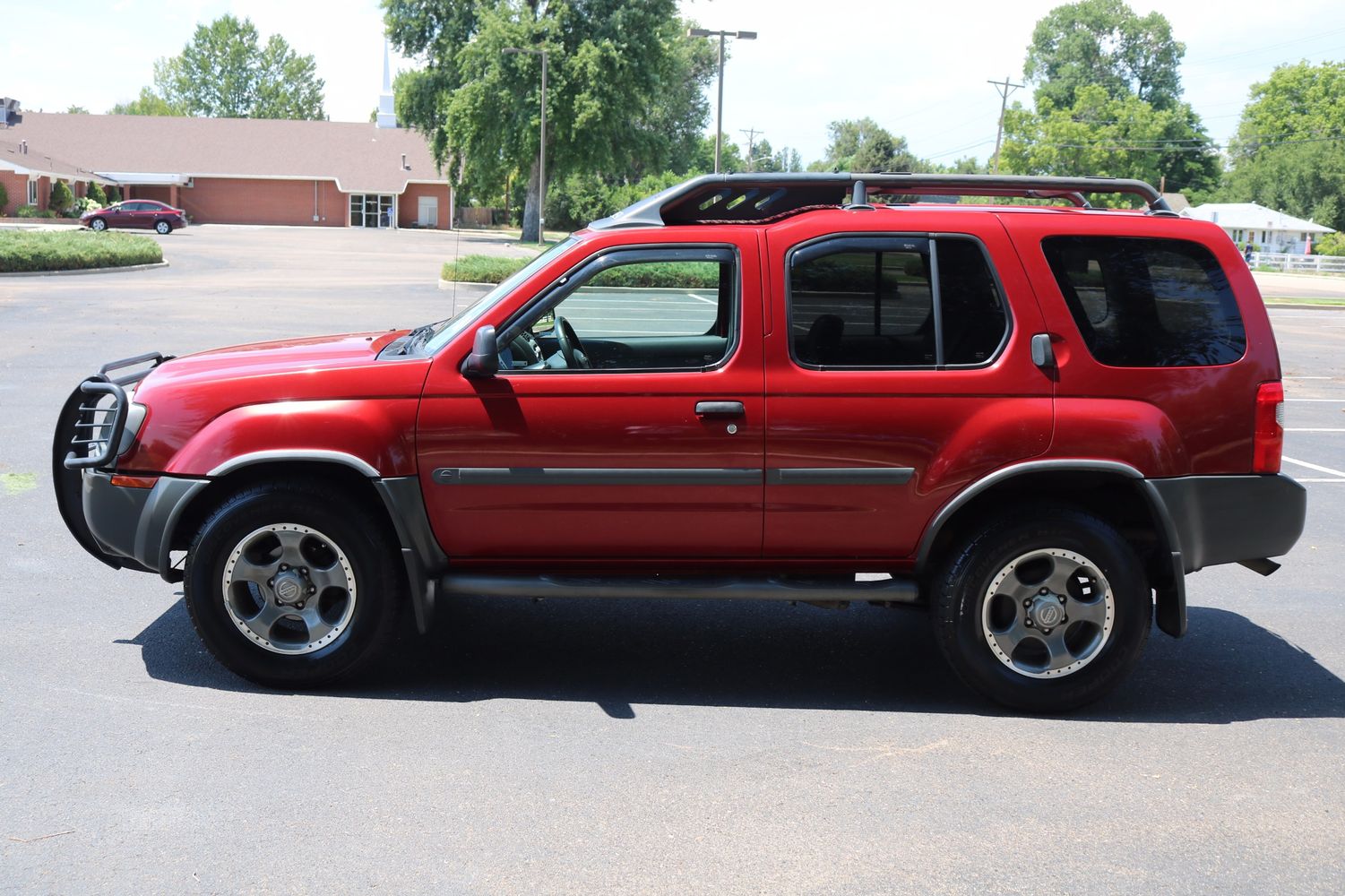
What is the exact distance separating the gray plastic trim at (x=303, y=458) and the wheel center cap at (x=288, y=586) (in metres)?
0.47

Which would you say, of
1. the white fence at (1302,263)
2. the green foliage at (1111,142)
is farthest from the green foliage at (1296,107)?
the white fence at (1302,263)

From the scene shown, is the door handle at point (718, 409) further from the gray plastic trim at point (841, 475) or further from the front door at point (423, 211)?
the front door at point (423, 211)

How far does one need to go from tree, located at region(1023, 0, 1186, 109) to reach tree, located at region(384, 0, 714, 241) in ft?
238

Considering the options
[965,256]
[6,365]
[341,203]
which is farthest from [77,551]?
[341,203]

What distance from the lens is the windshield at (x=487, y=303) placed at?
5161mm

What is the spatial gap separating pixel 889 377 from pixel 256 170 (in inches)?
3171

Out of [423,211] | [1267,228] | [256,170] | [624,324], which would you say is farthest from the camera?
[1267,228]

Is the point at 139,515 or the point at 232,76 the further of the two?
the point at 232,76

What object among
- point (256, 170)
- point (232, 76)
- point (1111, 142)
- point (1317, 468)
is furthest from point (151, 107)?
point (1317, 468)

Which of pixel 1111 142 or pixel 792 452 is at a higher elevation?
pixel 1111 142

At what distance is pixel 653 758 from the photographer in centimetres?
462

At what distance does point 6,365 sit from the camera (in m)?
14.7

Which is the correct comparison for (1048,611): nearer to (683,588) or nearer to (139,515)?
(683,588)

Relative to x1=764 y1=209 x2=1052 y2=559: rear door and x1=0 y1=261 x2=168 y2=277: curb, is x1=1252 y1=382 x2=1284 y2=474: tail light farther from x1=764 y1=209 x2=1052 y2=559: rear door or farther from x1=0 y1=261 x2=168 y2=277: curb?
x1=0 y1=261 x2=168 y2=277: curb
